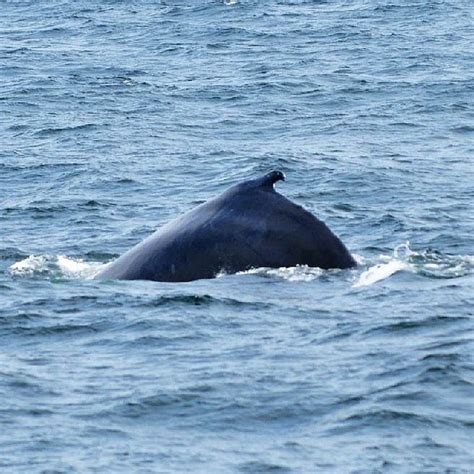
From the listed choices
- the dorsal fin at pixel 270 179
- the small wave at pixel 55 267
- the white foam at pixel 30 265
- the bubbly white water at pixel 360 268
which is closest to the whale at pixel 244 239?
the dorsal fin at pixel 270 179

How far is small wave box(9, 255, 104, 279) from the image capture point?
20.2 m

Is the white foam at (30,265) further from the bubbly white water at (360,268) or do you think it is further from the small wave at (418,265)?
the small wave at (418,265)

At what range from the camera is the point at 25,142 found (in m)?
31.3

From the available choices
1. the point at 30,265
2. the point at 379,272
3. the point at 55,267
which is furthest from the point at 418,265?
the point at 30,265

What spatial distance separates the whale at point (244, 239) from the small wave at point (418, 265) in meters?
0.76

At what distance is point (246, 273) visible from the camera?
1769 centimetres

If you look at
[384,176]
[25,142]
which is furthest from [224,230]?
[25,142]

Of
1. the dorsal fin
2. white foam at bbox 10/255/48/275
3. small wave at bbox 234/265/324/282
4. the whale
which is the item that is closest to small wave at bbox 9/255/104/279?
white foam at bbox 10/255/48/275

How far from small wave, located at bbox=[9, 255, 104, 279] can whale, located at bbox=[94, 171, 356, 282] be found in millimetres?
2115

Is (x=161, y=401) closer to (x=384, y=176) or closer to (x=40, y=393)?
(x=40, y=393)

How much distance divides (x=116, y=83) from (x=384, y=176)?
12.4 m

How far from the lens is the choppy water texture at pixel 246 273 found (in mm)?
14148

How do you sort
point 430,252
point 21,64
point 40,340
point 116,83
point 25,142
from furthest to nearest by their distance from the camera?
point 21,64 → point 116,83 → point 25,142 → point 430,252 → point 40,340

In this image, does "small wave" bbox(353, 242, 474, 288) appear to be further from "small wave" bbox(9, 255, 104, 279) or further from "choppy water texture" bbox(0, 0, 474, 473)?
"small wave" bbox(9, 255, 104, 279)
